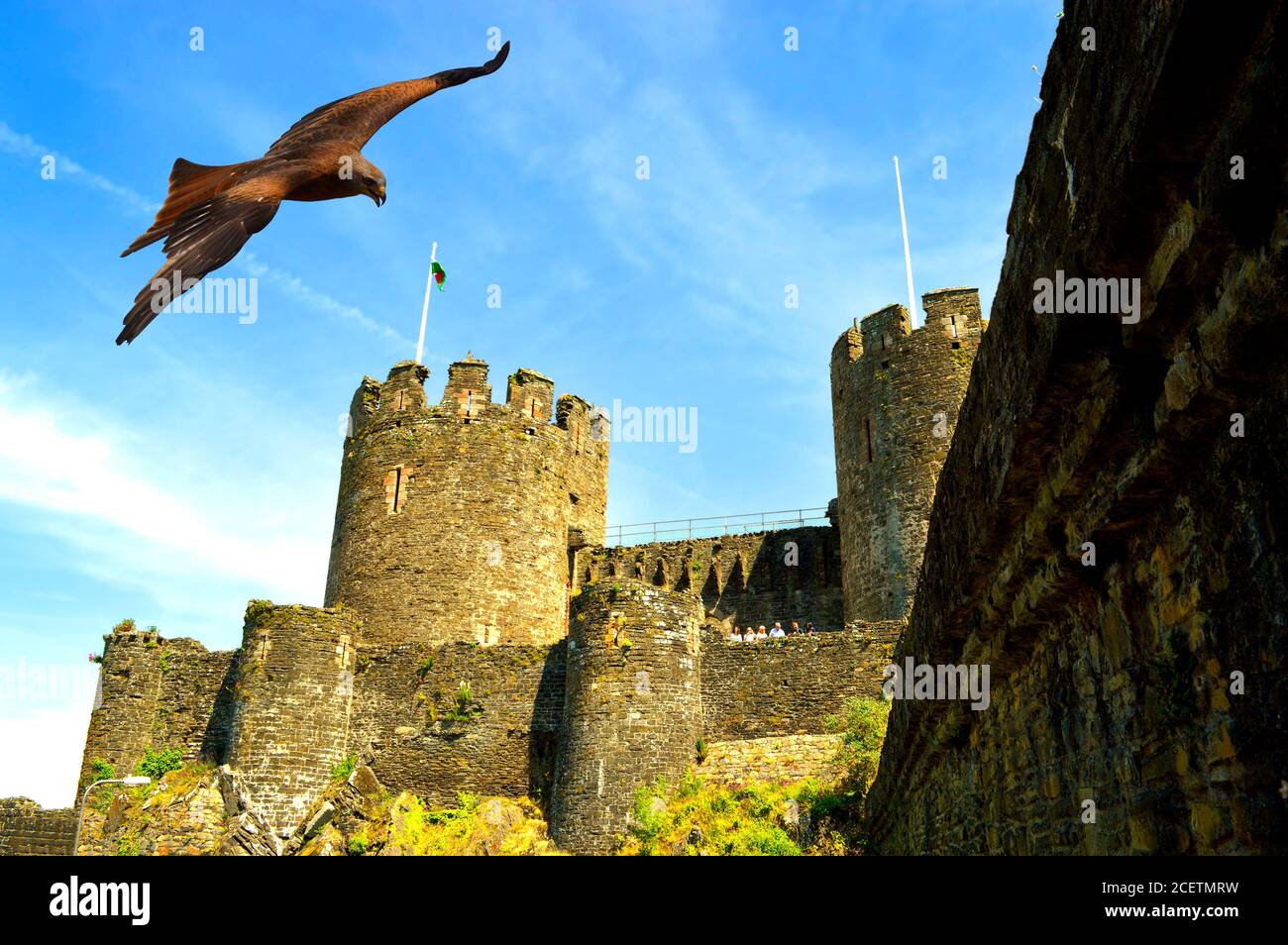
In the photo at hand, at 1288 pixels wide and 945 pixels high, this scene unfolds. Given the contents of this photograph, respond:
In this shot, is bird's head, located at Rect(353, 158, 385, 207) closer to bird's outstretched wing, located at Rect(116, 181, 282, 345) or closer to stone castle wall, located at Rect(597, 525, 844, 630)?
bird's outstretched wing, located at Rect(116, 181, 282, 345)

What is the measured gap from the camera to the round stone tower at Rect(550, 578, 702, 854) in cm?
1711

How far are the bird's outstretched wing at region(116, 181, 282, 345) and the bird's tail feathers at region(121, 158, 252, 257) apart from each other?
29cm

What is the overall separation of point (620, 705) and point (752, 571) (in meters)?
9.12

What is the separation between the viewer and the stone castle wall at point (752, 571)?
987 inches

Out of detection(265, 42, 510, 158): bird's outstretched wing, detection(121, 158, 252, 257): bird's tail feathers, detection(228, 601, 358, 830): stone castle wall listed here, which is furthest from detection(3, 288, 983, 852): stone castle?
detection(121, 158, 252, 257): bird's tail feathers

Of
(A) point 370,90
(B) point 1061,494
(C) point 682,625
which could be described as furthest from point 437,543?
(B) point 1061,494

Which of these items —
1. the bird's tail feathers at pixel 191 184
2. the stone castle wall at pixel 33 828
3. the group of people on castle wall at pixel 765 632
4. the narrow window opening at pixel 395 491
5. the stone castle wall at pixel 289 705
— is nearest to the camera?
the bird's tail feathers at pixel 191 184

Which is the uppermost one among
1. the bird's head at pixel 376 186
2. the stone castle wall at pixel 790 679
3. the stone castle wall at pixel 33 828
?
the bird's head at pixel 376 186

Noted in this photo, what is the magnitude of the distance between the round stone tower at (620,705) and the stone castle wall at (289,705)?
547 cm

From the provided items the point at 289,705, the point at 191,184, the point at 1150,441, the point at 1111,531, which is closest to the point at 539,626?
the point at 289,705

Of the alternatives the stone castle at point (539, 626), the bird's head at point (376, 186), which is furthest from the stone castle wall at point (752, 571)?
the bird's head at point (376, 186)

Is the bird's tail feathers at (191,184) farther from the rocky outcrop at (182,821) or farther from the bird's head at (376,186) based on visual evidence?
the rocky outcrop at (182,821)

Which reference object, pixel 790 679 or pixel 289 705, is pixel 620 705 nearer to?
pixel 790 679
